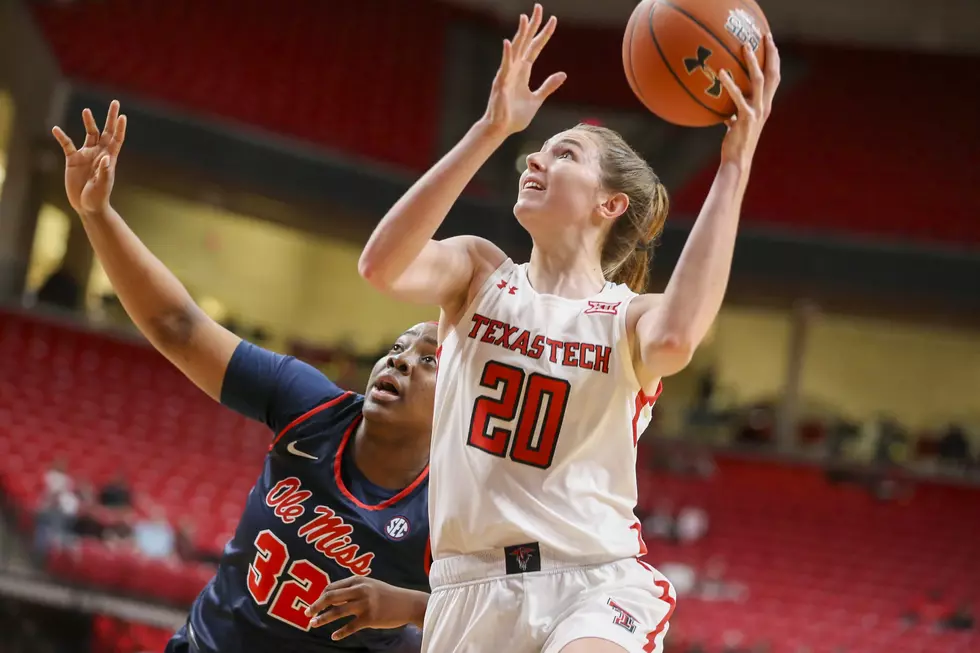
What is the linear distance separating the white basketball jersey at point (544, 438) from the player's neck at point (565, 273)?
3.5 inches

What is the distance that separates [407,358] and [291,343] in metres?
12.1

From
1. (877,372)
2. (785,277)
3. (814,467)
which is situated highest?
(785,277)

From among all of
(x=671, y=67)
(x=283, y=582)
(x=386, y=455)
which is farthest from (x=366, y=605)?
(x=671, y=67)

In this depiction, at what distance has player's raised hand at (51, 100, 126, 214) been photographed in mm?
2648

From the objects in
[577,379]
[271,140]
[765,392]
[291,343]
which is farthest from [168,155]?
[577,379]

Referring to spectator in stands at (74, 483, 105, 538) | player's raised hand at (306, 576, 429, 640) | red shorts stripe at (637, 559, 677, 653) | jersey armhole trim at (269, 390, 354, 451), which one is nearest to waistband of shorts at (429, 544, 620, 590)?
red shorts stripe at (637, 559, 677, 653)

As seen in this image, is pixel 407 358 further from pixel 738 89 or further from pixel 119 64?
pixel 119 64

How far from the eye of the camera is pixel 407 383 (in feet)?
10.2

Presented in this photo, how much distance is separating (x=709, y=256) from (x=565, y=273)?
0.54m

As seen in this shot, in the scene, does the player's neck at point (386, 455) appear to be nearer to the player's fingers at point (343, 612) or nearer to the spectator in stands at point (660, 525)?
the player's fingers at point (343, 612)

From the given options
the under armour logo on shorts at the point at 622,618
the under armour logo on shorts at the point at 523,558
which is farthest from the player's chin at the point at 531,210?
the under armour logo on shorts at the point at 622,618

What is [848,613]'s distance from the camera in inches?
466

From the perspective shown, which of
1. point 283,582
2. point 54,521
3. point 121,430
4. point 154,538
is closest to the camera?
point 283,582

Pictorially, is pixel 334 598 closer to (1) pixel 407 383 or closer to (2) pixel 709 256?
(1) pixel 407 383
